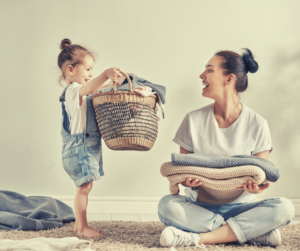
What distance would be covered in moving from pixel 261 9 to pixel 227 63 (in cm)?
95

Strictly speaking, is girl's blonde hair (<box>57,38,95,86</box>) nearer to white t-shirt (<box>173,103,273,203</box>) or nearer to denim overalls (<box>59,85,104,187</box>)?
denim overalls (<box>59,85,104,187</box>)

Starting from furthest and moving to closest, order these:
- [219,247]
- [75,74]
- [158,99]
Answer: [75,74] < [158,99] < [219,247]

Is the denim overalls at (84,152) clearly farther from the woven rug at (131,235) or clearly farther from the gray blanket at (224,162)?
the gray blanket at (224,162)

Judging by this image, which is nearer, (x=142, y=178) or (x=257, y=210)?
(x=257, y=210)

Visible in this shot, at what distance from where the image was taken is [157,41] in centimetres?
218

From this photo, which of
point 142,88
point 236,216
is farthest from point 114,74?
point 236,216

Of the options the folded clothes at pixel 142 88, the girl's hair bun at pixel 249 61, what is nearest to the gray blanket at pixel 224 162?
the folded clothes at pixel 142 88

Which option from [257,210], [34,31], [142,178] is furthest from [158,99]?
[34,31]

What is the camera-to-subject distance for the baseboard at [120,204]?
2090 mm

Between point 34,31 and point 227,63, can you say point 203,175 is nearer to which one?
point 227,63

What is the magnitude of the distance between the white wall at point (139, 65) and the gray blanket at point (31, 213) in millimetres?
279

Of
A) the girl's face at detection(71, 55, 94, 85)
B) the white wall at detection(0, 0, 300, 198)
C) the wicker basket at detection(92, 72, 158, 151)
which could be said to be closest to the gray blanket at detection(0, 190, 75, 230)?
the white wall at detection(0, 0, 300, 198)

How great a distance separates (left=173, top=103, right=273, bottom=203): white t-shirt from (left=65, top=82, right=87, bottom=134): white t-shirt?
44 cm

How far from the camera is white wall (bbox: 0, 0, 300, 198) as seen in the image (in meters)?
2.13
